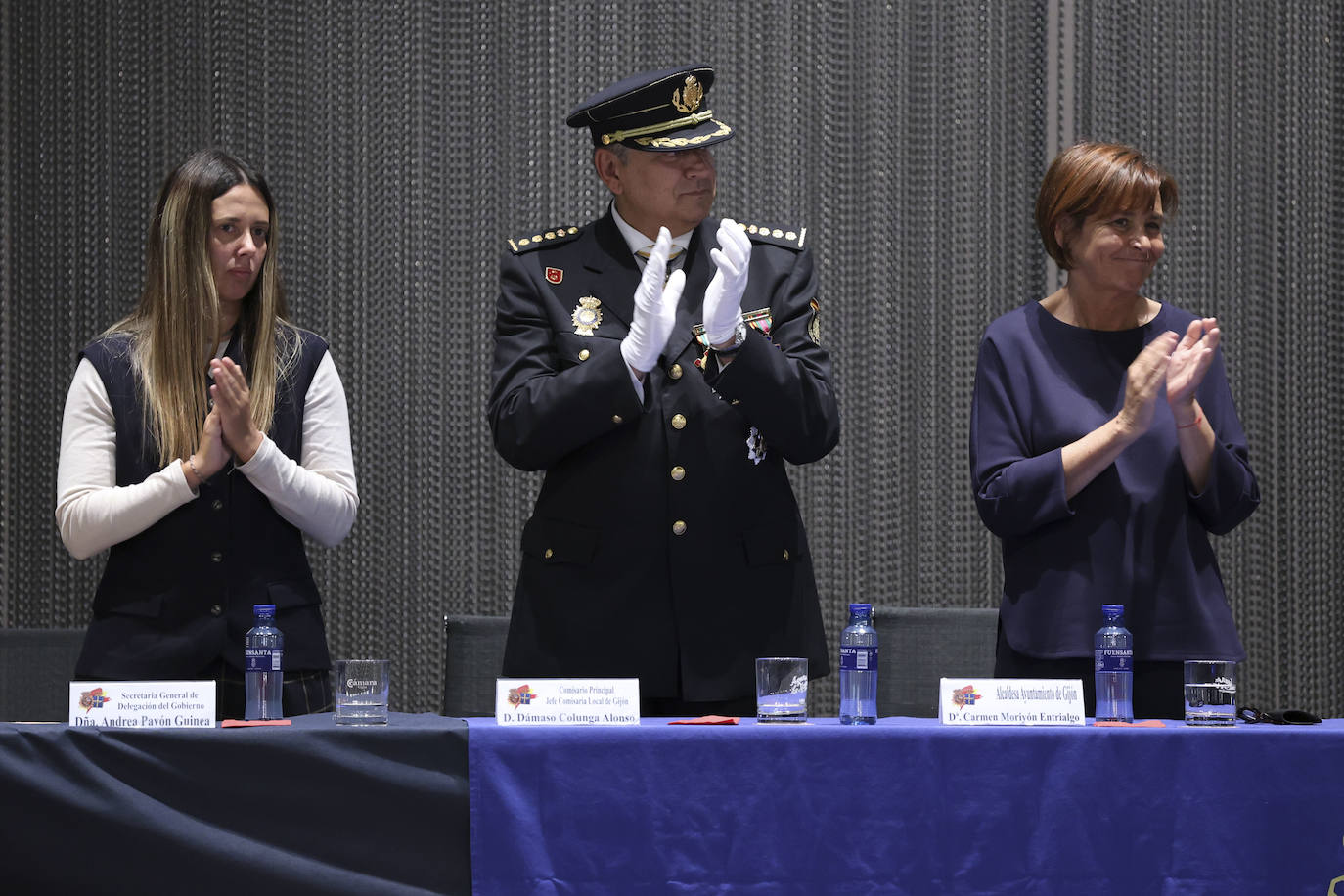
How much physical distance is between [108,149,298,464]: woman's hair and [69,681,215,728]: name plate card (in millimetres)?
535

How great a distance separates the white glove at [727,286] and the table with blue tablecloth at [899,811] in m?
0.67

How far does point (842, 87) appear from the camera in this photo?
12.3ft

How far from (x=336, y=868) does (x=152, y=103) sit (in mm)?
2480

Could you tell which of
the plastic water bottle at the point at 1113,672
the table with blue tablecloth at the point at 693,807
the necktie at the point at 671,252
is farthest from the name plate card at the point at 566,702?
the necktie at the point at 671,252

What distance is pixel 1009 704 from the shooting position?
78.3 inches

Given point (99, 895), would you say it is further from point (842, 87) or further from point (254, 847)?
point (842, 87)

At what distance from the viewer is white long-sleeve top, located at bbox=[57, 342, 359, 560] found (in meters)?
2.31

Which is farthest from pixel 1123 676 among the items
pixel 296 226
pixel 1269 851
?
pixel 296 226

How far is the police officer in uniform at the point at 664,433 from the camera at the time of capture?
7.55 ft

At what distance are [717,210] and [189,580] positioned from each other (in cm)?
183

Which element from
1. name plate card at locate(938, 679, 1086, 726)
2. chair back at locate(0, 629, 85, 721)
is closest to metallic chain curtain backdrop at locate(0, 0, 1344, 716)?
chair back at locate(0, 629, 85, 721)

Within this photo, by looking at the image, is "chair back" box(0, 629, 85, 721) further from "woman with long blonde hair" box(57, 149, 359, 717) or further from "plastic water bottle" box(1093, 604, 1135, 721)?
"plastic water bottle" box(1093, 604, 1135, 721)

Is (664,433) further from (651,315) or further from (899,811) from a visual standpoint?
(899,811)

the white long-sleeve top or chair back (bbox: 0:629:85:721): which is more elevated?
the white long-sleeve top
